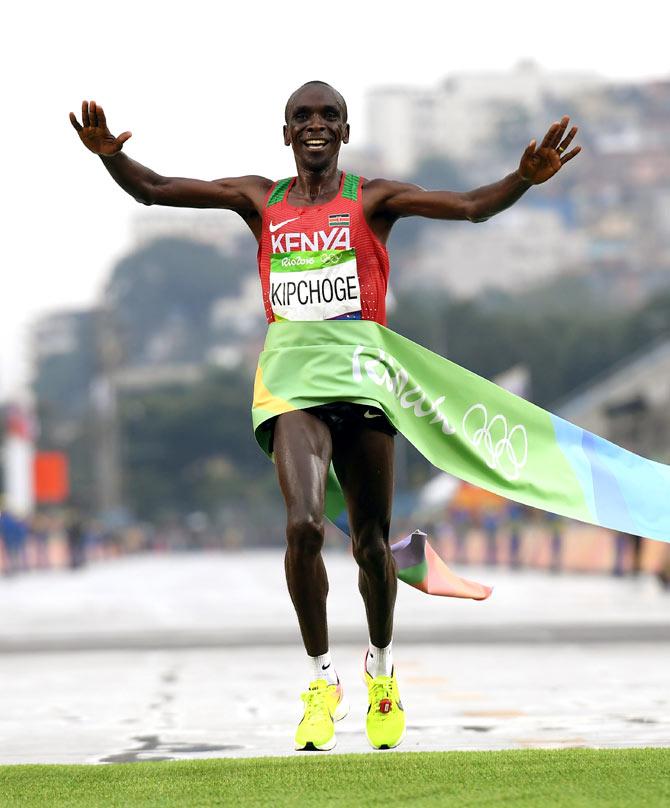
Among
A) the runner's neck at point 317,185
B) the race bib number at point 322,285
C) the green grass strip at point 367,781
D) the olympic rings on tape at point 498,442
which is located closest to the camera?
the green grass strip at point 367,781

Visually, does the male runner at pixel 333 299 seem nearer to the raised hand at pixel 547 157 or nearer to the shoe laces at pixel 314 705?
the shoe laces at pixel 314 705

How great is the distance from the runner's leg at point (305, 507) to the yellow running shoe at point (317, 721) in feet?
0.50

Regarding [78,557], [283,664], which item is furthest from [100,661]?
[78,557]

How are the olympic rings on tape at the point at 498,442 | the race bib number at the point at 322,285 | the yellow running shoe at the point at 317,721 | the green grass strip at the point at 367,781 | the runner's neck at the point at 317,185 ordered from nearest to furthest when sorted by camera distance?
the green grass strip at the point at 367,781 < the yellow running shoe at the point at 317,721 < the race bib number at the point at 322,285 < the runner's neck at the point at 317,185 < the olympic rings on tape at the point at 498,442

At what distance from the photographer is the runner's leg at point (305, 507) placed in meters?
6.57

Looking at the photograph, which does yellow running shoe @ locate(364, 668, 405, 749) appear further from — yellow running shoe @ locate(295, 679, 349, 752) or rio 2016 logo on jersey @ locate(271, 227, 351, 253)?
rio 2016 logo on jersey @ locate(271, 227, 351, 253)

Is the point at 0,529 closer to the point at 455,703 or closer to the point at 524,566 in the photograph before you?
the point at 524,566

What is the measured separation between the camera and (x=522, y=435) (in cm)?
739

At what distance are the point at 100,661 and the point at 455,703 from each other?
4.30 m

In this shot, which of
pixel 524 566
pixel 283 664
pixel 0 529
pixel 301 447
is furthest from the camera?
pixel 0 529

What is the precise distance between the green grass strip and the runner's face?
2.09 meters

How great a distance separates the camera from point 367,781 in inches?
229

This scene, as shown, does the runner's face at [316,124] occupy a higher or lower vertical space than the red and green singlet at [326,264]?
higher

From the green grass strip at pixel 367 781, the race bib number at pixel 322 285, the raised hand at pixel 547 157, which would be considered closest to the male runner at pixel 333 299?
the race bib number at pixel 322 285
